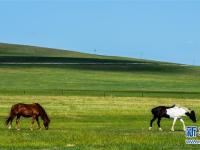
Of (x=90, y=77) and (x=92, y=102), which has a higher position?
(x=90, y=77)

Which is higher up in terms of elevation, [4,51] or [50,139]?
[4,51]

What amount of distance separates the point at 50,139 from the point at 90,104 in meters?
37.1

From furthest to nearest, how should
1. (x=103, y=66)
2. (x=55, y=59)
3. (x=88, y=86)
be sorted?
(x=55, y=59)
(x=103, y=66)
(x=88, y=86)

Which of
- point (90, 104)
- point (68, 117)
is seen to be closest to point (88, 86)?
point (90, 104)

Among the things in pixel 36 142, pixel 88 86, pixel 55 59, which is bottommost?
pixel 36 142

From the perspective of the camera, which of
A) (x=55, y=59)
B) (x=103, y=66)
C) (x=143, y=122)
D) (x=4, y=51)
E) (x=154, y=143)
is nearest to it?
(x=154, y=143)

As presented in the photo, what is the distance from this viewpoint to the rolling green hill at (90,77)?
10244 cm

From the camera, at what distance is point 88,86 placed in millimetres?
111188

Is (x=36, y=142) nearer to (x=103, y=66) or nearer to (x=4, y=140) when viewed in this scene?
(x=4, y=140)

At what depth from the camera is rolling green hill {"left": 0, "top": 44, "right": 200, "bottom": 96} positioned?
10244 centimetres

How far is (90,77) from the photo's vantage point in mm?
132375

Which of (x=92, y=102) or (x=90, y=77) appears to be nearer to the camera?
(x=92, y=102)

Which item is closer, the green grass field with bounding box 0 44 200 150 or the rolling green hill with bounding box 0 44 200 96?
the green grass field with bounding box 0 44 200 150

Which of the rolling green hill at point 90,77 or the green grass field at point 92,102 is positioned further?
the rolling green hill at point 90,77
